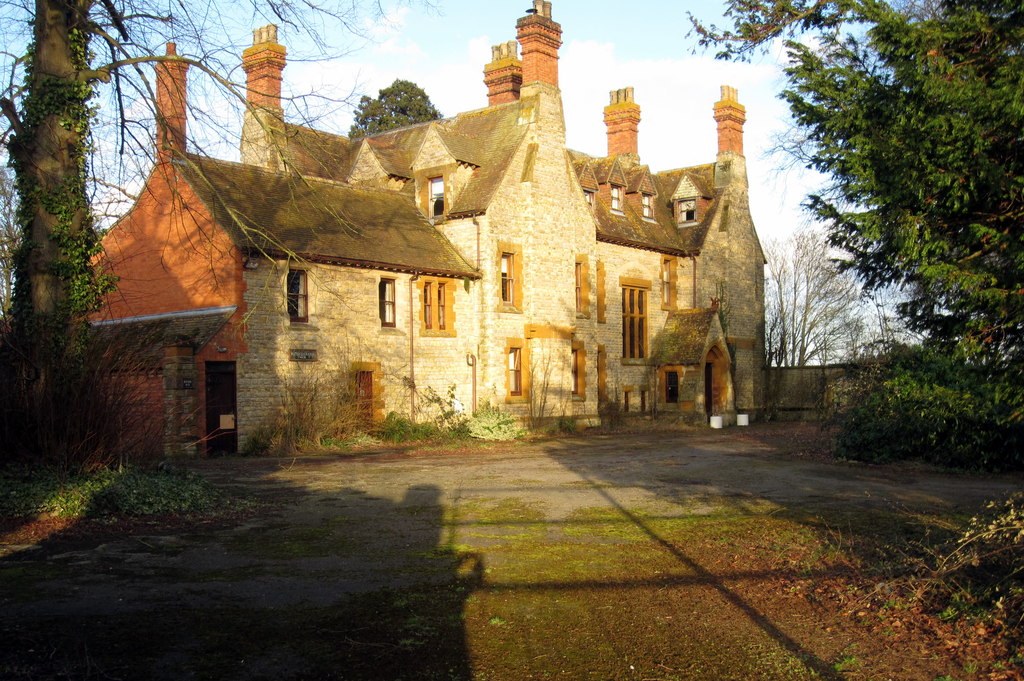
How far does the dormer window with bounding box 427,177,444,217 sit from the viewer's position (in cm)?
3114

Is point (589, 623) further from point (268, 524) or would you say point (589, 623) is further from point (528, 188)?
point (528, 188)

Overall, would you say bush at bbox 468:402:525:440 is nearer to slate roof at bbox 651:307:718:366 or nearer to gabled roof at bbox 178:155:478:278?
gabled roof at bbox 178:155:478:278

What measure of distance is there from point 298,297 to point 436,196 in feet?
26.3

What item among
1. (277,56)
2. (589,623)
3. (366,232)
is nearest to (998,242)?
(589,623)

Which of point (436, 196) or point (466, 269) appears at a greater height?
point (436, 196)

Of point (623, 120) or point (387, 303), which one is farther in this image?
point (623, 120)

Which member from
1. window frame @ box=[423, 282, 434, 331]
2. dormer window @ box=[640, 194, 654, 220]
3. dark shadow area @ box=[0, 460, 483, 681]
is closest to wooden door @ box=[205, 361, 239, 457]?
window frame @ box=[423, 282, 434, 331]

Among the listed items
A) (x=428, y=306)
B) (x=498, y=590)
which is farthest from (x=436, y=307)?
(x=498, y=590)

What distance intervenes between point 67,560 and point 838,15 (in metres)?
9.94

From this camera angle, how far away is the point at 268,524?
488 inches

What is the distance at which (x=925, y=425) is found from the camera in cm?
1884

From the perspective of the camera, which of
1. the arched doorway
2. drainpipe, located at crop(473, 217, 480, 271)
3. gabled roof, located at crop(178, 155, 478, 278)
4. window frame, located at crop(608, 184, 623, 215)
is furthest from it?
the arched doorway

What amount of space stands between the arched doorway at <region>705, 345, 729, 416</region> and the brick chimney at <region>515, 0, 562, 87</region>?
14.0 meters

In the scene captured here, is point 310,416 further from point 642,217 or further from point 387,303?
point 642,217
